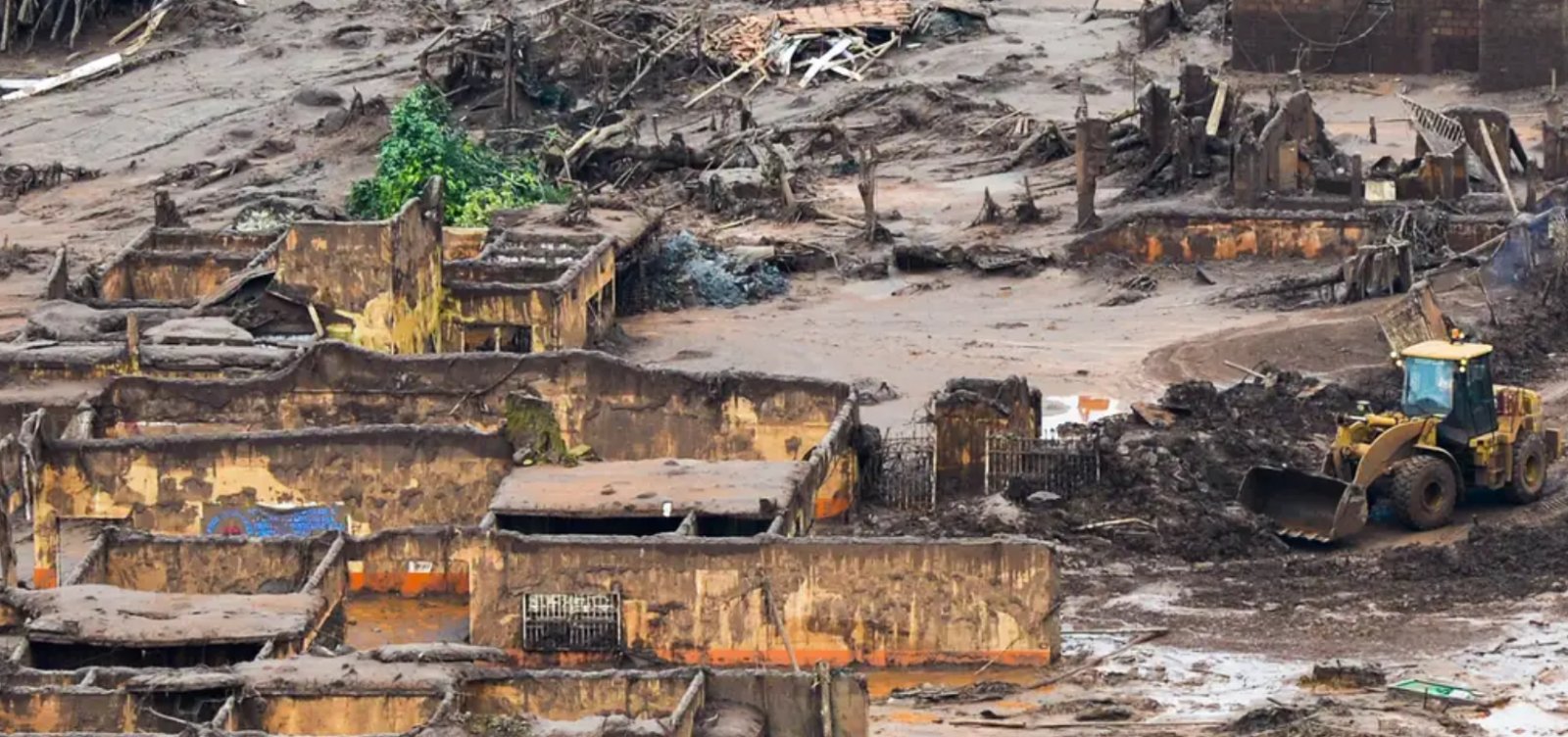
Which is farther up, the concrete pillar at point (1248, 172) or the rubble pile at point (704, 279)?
the concrete pillar at point (1248, 172)

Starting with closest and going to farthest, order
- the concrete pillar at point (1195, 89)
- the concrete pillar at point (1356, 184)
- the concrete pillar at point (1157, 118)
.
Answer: the concrete pillar at point (1356, 184), the concrete pillar at point (1157, 118), the concrete pillar at point (1195, 89)

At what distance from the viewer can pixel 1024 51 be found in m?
64.3

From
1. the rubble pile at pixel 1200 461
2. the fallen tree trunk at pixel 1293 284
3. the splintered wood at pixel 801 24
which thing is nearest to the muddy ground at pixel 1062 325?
the rubble pile at pixel 1200 461

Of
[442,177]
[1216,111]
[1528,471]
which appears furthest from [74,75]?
[1528,471]

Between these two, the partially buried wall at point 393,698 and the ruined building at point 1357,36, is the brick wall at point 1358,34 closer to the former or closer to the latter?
the ruined building at point 1357,36

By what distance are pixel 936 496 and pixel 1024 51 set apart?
26898 millimetres

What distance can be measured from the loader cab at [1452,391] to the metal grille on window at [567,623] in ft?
29.5

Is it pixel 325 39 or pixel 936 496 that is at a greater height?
pixel 325 39

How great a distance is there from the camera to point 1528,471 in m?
37.4

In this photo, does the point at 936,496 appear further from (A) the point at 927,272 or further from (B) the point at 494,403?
(A) the point at 927,272

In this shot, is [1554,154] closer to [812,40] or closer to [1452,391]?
[1452,391]

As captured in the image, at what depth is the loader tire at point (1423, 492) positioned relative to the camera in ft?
119

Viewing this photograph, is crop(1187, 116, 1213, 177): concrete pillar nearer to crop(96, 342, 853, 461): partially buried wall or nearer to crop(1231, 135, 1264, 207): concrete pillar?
crop(1231, 135, 1264, 207): concrete pillar

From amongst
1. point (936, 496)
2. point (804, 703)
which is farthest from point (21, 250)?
point (804, 703)
